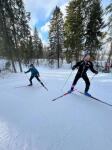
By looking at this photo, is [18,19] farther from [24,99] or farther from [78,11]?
[24,99]

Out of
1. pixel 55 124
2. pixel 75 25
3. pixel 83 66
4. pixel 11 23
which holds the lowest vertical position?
pixel 55 124

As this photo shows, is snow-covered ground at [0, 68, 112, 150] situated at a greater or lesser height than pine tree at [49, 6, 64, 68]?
lesser

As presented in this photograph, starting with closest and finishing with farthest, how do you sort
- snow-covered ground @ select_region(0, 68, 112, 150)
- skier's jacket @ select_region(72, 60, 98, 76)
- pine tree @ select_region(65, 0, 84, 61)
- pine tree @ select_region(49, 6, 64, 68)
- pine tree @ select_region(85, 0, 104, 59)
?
snow-covered ground @ select_region(0, 68, 112, 150) < skier's jacket @ select_region(72, 60, 98, 76) < pine tree @ select_region(85, 0, 104, 59) < pine tree @ select_region(65, 0, 84, 61) < pine tree @ select_region(49, 6, 64, 68)

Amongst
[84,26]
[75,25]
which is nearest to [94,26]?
[84,26]

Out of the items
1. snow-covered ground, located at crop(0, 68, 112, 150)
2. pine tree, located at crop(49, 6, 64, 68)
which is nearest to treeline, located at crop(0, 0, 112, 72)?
pine tree, located at crop(49, 6, 64, 68)

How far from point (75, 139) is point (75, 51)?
27.5 m

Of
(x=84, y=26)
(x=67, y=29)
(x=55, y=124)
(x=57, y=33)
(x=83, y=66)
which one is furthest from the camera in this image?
(x=57, y=33)

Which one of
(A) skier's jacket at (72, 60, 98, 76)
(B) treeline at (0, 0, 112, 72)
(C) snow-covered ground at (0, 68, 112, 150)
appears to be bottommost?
(C) snow-covered ground at (0, 68, 112, 150)

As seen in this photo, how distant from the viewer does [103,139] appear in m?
4.63

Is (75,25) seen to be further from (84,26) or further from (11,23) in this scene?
(11,23)

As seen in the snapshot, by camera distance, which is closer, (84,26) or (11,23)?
(11,23)

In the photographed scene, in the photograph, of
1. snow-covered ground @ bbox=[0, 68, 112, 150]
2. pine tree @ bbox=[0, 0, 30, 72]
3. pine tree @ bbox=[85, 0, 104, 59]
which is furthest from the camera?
pine tree @ bbox=[85, 0, 104, 59]

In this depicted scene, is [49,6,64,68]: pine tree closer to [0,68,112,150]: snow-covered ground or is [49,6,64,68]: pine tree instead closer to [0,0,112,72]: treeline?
[0,0,112,72]: treeline

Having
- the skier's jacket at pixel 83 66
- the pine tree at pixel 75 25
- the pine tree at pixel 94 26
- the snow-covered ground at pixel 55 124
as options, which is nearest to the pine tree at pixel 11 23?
the pine tree at pixel 75 25
